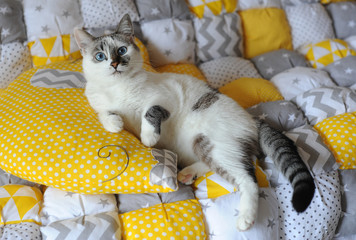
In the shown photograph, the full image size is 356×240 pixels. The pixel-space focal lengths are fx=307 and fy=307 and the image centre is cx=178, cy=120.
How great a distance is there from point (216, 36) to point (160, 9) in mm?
422

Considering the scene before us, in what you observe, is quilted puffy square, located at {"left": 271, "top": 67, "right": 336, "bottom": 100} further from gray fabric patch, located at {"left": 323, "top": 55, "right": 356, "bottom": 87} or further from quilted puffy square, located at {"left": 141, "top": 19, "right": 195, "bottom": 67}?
quilted puffy square, located at {"left": 141, "top": 19, "right": 195, "bottom": 67}

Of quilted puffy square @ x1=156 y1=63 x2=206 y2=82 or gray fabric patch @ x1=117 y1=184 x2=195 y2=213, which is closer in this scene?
gray fabric patch @ x1=117 y1=184 x2=195 y2=213

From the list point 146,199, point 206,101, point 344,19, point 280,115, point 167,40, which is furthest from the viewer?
point 344,19

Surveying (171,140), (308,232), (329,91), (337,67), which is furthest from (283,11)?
(308,232)

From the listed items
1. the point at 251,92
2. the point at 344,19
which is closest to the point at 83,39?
the point at 251,92

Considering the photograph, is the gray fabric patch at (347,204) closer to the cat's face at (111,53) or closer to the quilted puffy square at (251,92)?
the quilted puffy square at (251,92)

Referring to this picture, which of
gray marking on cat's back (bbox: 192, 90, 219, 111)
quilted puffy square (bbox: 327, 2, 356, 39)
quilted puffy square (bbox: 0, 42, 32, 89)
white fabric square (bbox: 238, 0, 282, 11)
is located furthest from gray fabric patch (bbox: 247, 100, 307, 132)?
quilted puffy square (bbox: 0, 42, 32, 89)

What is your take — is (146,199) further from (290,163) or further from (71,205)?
(290,163)

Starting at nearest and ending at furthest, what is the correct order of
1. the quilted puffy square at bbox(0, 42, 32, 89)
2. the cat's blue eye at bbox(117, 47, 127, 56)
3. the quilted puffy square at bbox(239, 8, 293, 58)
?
the cat's blue eye at bbox(117, 47, 127, 56) < the quilted puffy square at bbox(0, 42, 32, 89) < the quilted puffy square at bbox(239, 8, 293, 58)

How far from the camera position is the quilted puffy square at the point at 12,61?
5.73 feet

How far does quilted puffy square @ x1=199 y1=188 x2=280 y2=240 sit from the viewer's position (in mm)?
1110

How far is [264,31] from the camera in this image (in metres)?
2.25

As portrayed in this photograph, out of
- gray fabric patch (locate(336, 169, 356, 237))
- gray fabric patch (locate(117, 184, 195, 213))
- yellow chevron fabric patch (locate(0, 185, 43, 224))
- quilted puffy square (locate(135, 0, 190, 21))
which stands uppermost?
quilted puffy square (locate(135, 0, 190, 21))

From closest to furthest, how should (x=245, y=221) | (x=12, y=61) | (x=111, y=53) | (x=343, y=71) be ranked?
(x=245, y=221), (x=111, y=53), (x=12, y=61), (x=343, y=71)
